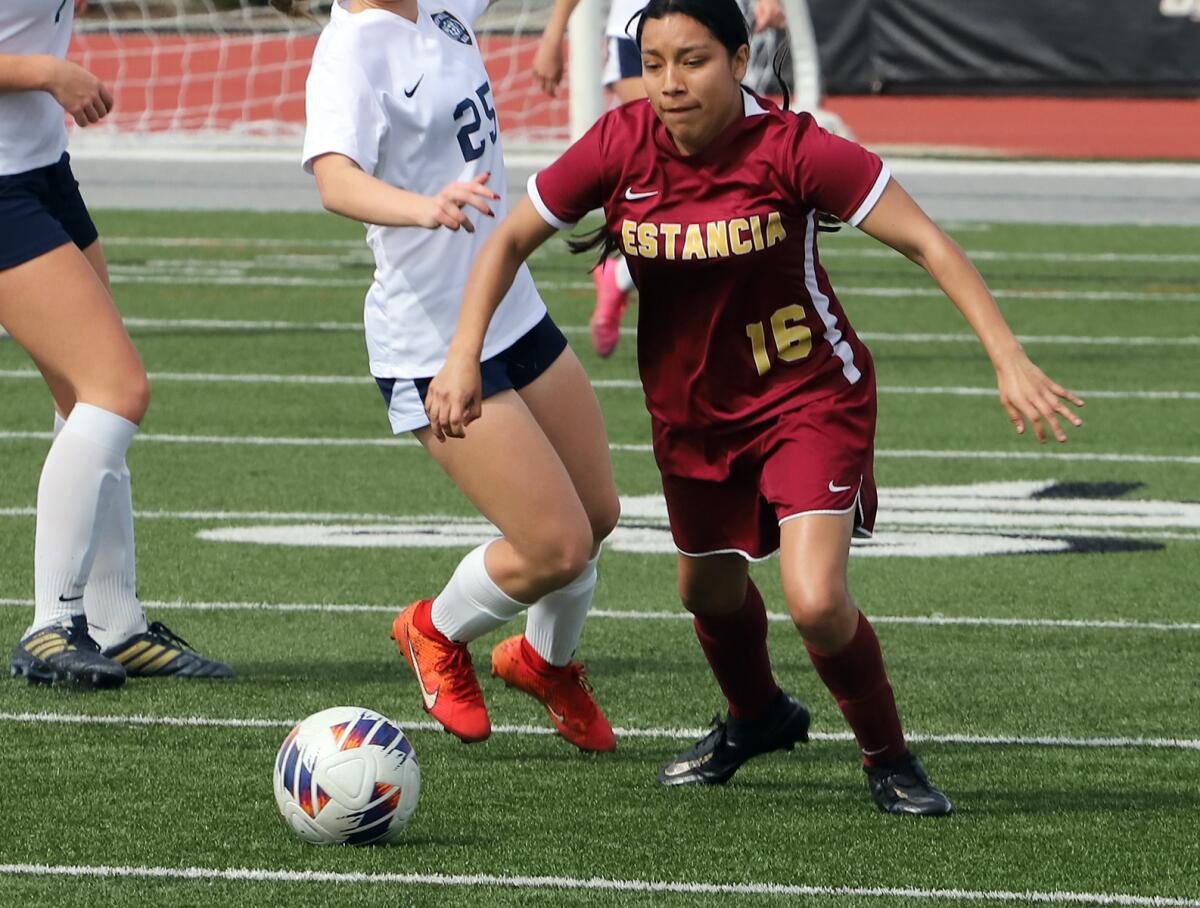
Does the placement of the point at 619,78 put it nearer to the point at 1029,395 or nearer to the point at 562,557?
the point at 562,557

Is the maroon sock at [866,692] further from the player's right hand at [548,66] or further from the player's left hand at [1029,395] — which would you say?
the player's right hand at [548,66]

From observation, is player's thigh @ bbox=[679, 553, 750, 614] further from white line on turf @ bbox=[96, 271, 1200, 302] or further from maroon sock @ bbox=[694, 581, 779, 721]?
white line on turf @ bbox=[96, 271, 1200, 302]

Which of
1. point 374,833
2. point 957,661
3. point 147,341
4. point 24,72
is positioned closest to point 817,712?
point 957,661

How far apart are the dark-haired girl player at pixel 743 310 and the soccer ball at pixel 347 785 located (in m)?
0.64

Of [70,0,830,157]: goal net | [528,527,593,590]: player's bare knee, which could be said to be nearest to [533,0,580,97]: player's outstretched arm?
[528,527,593,590]: player's bare knee

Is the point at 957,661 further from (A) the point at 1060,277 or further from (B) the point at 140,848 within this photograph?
(A) the point at 1060,277

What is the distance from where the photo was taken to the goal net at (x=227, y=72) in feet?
70.1

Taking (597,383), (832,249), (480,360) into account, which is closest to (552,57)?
(597,383)

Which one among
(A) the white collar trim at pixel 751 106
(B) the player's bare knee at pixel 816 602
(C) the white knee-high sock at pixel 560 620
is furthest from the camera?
(C) the white knee-high sock at pixel 560 620

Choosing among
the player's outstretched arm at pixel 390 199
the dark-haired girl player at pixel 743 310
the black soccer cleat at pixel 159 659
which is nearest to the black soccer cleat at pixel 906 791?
the dark-haired girl player at pixel 743 310

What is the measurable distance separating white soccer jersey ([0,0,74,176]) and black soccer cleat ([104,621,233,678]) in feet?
4.02

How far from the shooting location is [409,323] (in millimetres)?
5133

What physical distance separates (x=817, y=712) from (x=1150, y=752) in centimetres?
84

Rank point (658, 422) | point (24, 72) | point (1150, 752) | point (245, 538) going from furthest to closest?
point (245, 538) < point (24, 72) < point (1150, 752) < point (658, 422)
